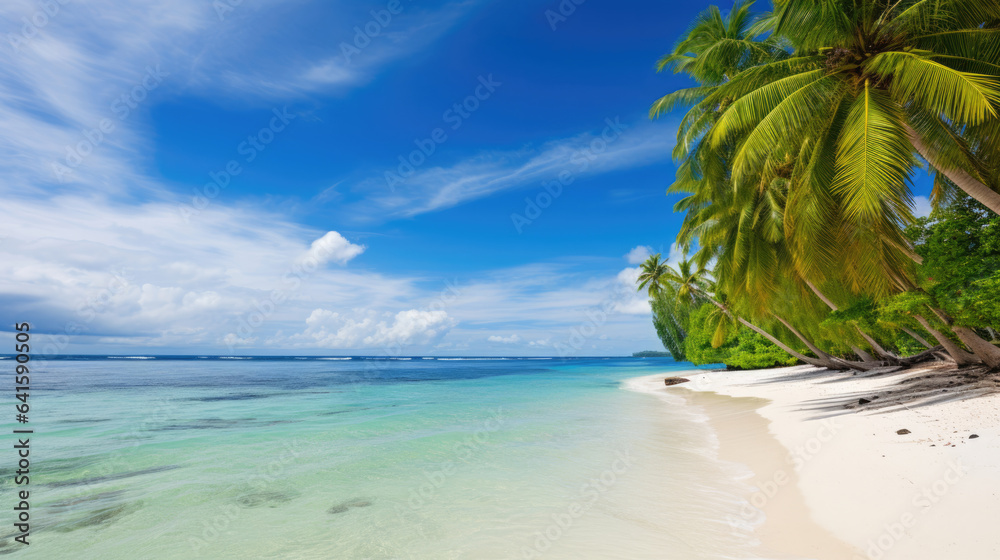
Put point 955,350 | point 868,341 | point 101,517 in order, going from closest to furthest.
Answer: point 101,517, point 955,350, point 868,341

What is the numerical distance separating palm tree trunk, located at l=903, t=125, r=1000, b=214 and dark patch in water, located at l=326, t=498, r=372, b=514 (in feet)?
34.5

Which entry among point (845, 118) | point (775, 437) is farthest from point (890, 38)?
point (775, 437)

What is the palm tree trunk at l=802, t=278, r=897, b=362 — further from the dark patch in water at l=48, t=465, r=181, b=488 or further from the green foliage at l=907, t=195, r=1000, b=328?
the dark patch in water at l=48, t=465, r=181, b=488

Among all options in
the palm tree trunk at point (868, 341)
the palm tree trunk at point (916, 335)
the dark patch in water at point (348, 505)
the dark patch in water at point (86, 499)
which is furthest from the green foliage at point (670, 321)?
the dark patch in water at point (86, 499)

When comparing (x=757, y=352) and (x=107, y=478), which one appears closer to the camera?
(x=107, y=478)

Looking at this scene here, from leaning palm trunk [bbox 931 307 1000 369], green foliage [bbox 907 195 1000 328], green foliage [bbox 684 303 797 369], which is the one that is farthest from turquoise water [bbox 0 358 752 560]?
green foliage [bbox 684 303 797 369]

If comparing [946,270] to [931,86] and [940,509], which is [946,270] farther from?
[940,509]

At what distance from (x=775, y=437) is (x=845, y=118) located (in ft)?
20.9

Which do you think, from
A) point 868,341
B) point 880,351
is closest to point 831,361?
point 880,351

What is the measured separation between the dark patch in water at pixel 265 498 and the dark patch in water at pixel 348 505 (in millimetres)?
879

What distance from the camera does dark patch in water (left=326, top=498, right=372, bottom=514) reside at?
6.09 metres

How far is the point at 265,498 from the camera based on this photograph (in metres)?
6.68

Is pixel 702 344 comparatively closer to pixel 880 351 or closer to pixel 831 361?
pixel 831 361

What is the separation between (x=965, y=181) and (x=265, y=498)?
12466 mm
